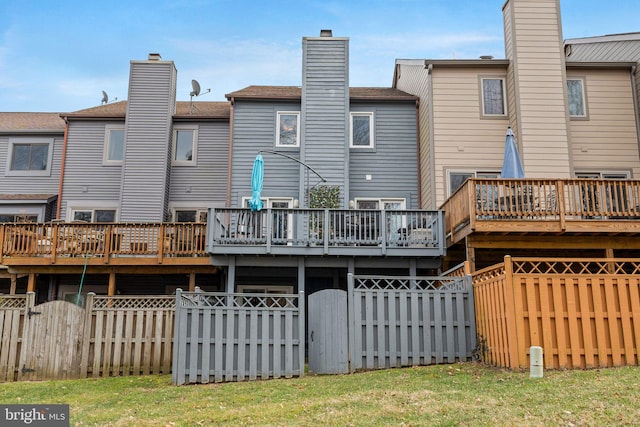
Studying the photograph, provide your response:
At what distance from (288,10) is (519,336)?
17.6 m

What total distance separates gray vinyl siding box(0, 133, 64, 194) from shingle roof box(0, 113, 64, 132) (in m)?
→ 0.26

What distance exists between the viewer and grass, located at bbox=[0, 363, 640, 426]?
5841 millimetres

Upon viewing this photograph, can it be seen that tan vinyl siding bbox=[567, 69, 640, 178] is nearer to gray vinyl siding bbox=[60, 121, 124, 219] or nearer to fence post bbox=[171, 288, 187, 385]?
fence post bbox=[171, 288, 187, 385]

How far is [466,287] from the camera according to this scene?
10117 millimetres

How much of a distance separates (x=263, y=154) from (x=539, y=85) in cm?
804

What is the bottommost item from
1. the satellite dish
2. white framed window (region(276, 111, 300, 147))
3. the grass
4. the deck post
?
the grass

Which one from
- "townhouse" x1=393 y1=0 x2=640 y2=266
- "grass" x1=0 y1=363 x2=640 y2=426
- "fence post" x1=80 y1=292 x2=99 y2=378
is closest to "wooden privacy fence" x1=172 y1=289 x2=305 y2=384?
"grass" x1=0 y1=363 x2=640 y2=426

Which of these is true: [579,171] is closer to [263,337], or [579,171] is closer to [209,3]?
[263,337]

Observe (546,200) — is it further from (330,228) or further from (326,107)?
(326,107)

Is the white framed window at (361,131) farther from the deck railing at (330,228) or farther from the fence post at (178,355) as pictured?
the fence post at (178,355)

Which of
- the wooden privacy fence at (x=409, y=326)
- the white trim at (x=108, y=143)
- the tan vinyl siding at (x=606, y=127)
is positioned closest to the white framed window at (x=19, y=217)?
the white trim at (x=108, y=143)

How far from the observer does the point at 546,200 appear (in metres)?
12.6

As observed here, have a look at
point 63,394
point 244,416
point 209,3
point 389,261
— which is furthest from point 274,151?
point 244,416

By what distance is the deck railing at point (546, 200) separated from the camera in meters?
12.4
